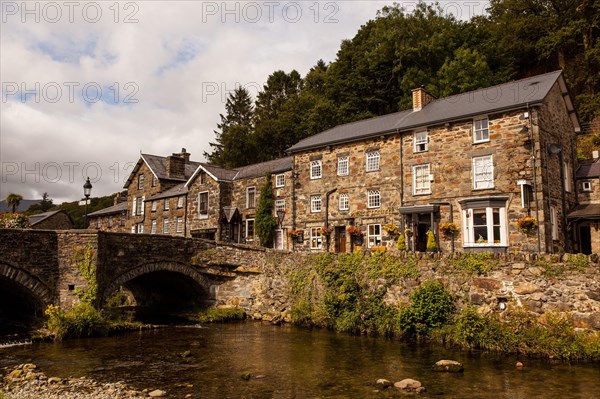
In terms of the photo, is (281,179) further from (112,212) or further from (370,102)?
(112,212)

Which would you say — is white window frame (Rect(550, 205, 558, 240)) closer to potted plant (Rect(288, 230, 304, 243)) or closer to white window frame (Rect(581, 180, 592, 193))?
white window frame (Rect(581, 180, 592, 193))

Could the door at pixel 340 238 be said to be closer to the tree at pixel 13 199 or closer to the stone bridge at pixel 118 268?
the stone bridge at pixel 118 268

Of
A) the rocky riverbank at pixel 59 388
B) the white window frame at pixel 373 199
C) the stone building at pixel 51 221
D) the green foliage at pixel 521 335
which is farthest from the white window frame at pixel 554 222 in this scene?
the stone building at pixel 51 221

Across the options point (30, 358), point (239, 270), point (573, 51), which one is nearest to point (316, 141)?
point (239, 270)

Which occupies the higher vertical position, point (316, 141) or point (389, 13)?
point (389, 13)

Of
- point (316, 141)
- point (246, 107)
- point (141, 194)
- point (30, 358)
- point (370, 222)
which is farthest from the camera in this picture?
point (246, 107)

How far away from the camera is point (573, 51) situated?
4212 centimetres

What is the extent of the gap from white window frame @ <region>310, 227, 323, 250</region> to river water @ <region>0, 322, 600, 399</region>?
427 inches

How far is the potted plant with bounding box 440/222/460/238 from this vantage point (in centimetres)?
2405

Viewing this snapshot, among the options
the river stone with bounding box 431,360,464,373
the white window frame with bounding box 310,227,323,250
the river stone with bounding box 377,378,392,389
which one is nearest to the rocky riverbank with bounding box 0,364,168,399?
the river stone with bounding box 377,378,392,389

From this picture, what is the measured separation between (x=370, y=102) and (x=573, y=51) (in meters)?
18.7

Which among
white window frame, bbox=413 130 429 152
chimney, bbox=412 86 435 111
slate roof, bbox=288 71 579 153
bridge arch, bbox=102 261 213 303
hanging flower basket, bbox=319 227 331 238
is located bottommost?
bridge arch, bbox=102 261 213 303

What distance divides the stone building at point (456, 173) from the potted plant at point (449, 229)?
0.96 ft

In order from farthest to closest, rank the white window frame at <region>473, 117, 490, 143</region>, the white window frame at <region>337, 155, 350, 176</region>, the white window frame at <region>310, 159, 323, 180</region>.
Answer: the white window frame at <region>310, 159, 323, 180</region> < the white window frame at <region>337, 155, 350, 176</region> < the white window frame at <region>473, 117, 490, 143</region>
